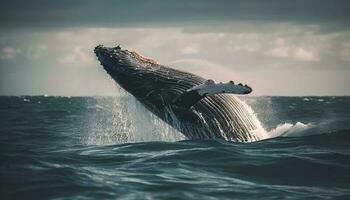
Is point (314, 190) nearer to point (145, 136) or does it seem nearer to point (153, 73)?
point (153, 73)

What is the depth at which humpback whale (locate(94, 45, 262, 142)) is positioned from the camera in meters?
11.0

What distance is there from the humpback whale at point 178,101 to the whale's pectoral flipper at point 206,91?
0.23ft

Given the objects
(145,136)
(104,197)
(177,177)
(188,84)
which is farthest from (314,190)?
(145,136)

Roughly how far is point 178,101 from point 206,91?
32.2 inches

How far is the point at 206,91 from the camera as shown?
9.84m

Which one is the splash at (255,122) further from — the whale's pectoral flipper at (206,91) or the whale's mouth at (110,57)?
the whale's mouth at (110,57)

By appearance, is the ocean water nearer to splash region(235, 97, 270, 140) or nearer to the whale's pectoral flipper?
splash region(235, 97, 270, 140)

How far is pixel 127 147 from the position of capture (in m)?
12.1

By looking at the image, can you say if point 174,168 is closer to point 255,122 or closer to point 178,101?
point 178,101

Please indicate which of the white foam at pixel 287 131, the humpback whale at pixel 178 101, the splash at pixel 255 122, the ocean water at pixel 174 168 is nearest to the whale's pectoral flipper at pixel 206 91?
the humpback whale at pixel 178 101

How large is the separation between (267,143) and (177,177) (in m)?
3.82

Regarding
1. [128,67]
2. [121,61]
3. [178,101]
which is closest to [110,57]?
[121,61]

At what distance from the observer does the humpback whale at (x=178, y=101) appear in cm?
1105

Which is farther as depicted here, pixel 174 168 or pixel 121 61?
pixel 121 61
